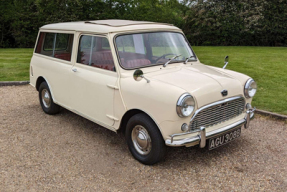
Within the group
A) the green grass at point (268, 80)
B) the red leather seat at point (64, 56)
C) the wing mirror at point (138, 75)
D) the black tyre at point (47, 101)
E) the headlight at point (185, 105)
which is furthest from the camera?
the green grass at point (268, 80)

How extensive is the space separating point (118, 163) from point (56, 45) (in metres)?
2.66

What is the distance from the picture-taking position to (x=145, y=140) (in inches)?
Answer: 149

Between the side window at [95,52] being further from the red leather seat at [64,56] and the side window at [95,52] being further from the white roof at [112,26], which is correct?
the red leather seat at [64,56]

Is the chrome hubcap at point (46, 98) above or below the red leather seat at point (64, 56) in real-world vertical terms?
below

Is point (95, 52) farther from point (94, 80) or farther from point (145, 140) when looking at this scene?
point (145, 140)

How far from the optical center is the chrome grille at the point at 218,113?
3572mm

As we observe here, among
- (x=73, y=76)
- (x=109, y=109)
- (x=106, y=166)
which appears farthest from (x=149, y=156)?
(x=73, y=76)

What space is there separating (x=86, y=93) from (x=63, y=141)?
90 cm

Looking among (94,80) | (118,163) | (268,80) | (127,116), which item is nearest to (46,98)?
(94,80)

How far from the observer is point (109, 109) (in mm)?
4168

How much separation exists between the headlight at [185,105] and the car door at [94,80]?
43.2 inches

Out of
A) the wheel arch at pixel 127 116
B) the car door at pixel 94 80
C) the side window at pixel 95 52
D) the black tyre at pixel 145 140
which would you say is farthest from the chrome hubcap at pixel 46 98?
the black tyre at pixel 145 140

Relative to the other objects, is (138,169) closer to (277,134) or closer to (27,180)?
(27,180)

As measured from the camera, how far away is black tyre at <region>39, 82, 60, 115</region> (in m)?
5.76
